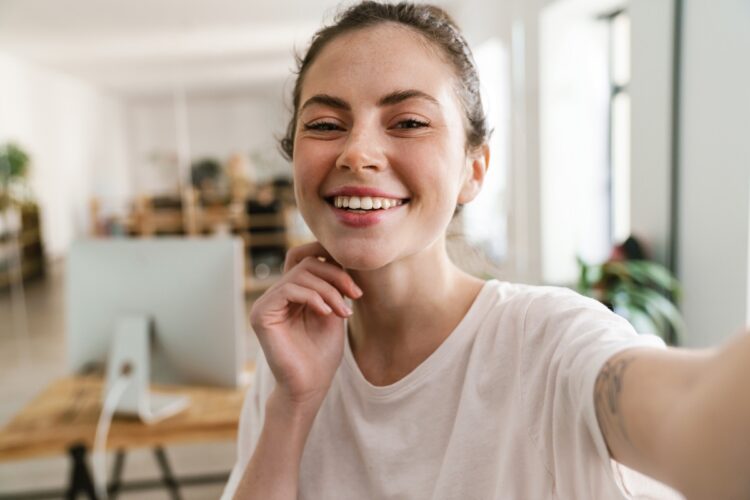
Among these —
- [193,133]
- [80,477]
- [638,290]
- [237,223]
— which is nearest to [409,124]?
[80,477]

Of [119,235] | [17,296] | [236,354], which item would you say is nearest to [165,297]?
[236,354]

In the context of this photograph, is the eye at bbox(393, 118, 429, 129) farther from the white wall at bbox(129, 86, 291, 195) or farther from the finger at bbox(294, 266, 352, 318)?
the white wall at bbox(129, 86, 291, 195)

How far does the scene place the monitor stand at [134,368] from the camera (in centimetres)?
162

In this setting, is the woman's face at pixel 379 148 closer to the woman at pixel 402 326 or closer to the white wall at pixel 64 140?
the woman at pixel 402 326

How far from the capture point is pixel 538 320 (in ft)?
2.50

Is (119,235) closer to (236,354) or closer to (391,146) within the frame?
(236,354)

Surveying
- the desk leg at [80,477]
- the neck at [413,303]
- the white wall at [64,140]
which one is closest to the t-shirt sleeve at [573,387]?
the neck at [413,303]

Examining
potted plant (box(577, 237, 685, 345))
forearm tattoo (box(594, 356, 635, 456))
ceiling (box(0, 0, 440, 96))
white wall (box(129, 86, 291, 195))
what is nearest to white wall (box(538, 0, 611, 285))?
potted plant (box(577, 237, 685, 345))

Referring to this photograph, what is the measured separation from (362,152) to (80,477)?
61.8 inches

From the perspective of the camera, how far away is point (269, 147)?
4.84 meters

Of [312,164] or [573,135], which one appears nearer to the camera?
[312,164]

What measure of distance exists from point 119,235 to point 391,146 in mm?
4783

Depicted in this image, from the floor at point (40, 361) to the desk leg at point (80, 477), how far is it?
1097mm

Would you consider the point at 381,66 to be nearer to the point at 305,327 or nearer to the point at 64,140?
the point at 305,327
